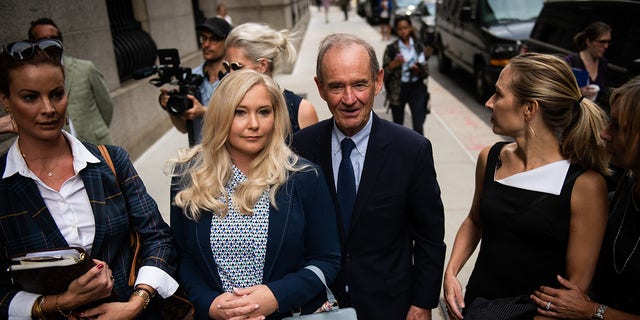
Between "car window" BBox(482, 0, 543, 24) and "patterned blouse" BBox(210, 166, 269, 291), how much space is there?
30.0ft

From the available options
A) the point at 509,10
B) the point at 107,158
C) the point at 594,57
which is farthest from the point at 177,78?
the point at 509,10

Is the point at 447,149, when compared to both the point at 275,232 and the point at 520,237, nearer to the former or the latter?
the point at 520,237

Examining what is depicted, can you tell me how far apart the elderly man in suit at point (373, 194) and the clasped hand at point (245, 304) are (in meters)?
0.44

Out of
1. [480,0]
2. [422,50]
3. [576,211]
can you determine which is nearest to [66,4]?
[422,50]

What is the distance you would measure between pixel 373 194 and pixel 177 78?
7.61 feet

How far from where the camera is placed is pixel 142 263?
2.02 m

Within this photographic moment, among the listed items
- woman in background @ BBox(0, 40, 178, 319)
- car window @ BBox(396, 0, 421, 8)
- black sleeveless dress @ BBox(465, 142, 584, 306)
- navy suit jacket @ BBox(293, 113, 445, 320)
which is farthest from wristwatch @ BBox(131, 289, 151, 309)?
car window @ BBox(396, 0, 421, 8)

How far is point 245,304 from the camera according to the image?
1.82 metres

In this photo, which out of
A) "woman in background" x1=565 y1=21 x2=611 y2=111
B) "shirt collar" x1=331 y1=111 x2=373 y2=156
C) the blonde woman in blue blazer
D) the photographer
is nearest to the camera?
the blonde woman in blue blazer

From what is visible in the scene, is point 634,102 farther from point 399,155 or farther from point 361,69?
point 361,69

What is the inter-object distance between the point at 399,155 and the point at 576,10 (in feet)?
15.8

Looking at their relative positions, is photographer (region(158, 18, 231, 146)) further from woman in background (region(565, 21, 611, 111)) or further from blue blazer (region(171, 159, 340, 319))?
woman in background (region(565, 21, 611, 111))

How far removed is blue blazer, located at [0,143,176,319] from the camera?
1.78 meters

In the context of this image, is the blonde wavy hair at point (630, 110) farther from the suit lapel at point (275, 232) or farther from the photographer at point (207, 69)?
the photographer at point (207, 69)
